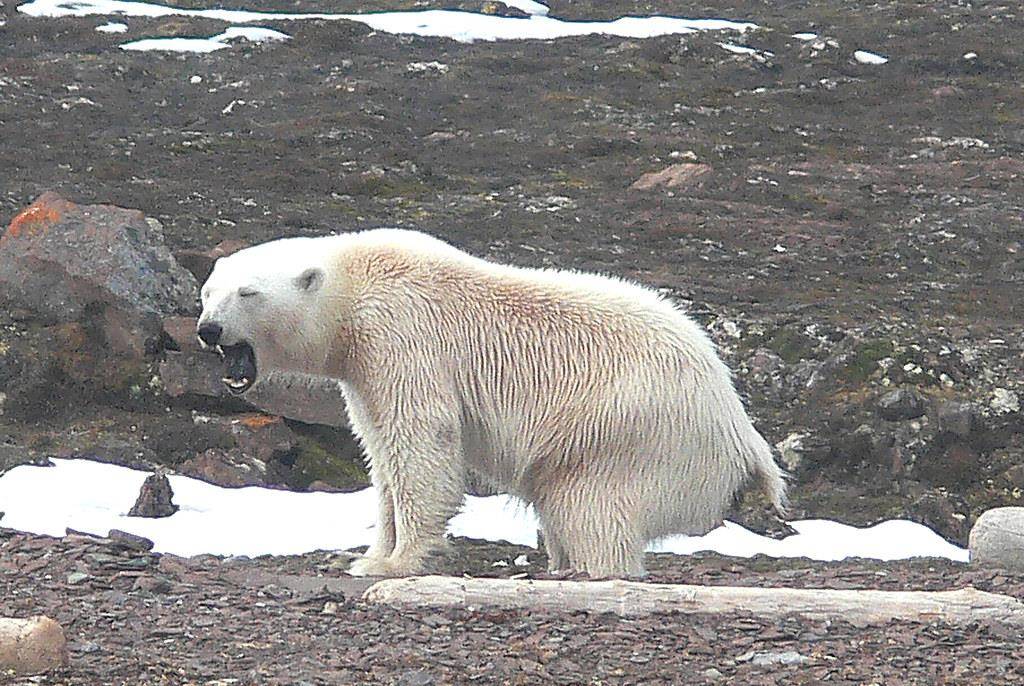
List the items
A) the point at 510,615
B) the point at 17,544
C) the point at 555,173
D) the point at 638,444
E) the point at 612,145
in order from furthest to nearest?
the point at 612,145
the point at 555,173
the point at 638,444
the point at 17,544
the point at 510,615

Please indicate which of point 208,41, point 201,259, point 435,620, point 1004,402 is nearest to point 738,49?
point 208,41

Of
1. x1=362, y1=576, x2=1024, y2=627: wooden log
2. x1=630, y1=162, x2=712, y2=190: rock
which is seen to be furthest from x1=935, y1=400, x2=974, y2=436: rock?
x1=630, y1=162, x2=712, y2=190: rock

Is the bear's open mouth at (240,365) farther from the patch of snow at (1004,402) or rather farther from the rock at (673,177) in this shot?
the rock at (673,177)

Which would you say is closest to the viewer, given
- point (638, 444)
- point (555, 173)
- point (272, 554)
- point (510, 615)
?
point (510, 615)

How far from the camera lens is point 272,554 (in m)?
9.20

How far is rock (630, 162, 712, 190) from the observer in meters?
20.5

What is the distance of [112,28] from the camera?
1211 inches

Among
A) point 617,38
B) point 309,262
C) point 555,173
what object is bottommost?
point 309,262

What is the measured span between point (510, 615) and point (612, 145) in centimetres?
1784

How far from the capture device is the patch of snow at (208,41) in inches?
1142

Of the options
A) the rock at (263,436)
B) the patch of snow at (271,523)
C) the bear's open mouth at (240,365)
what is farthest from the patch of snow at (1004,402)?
the bear's open mouth at (240,365)

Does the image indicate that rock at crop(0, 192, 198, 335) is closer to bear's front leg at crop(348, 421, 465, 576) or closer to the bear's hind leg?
bear's front leg at crop(348, 421, 465, 576)

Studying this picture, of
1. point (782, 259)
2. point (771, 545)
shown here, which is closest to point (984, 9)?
point (782, 259)

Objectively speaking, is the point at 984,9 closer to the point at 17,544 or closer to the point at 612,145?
the point at 612,145
